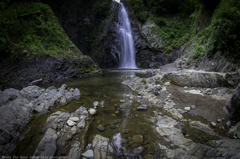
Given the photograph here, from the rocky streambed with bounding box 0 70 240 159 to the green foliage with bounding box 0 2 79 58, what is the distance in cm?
714

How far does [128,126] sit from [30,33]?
13.6m

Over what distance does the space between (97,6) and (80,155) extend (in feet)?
94.4

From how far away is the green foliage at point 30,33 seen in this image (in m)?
9.52

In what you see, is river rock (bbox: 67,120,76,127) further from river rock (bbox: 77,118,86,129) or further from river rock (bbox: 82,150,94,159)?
river rock (bbox: 82,150,94,159)

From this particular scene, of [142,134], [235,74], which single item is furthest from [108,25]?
[142,134]

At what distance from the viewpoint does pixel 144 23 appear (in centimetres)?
2423

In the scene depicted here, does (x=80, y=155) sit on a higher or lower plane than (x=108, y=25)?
lower

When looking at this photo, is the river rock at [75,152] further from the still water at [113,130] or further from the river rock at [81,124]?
the river rock at [81,124]

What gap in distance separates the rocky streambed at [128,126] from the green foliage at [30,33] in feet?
23.4

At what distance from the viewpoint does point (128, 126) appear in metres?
3.60

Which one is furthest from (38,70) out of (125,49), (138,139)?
(125,49)

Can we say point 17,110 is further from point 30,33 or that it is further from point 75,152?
point 30,33

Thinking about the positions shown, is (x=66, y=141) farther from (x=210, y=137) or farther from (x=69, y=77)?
(x=69, y=77)

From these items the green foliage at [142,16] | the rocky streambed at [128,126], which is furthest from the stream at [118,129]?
the green foliage at [142,16]
